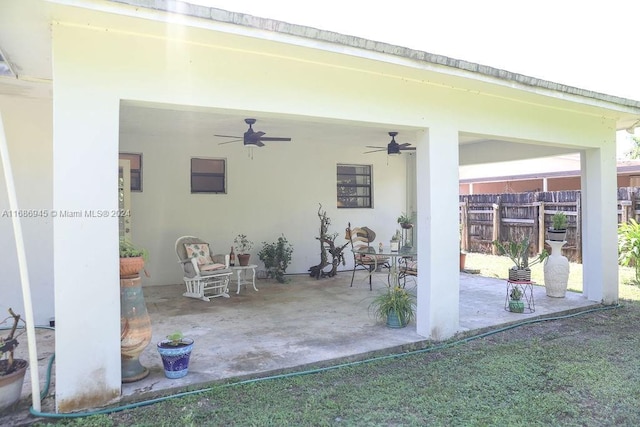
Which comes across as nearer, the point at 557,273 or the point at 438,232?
the point at 438,232

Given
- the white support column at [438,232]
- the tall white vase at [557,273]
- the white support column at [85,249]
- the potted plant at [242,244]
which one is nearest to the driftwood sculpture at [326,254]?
the potted plant at [242,244]

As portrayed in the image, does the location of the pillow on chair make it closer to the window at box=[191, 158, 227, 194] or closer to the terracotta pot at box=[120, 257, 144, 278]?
the window at box=[191, 158, 227, 194]

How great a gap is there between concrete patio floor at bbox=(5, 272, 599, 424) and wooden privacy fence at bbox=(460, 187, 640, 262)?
3698mm

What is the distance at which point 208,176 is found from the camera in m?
7.62

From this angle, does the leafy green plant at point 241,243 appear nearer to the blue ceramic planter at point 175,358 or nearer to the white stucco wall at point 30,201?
the white stucco wall at point 30,201

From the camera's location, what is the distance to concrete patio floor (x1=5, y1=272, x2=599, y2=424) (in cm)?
338

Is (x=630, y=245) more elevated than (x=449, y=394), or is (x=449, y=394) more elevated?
(x=630, y=245)

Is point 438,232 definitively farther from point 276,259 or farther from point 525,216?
point 525,216

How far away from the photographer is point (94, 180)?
9.20ft

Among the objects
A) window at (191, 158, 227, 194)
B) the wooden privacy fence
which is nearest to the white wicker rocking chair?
window at (191, 158, 227, 194)

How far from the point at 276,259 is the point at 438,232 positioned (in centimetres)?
399

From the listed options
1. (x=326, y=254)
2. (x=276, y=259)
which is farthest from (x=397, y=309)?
(x=326, y=254)

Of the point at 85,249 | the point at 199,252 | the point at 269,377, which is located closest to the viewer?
the point at 85,249

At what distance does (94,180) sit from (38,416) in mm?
1560
